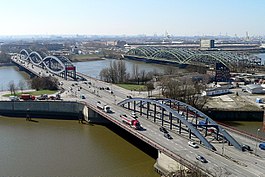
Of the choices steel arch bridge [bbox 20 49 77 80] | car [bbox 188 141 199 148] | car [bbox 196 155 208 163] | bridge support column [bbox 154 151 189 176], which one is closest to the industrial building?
steel arch bridge [bbox 20 49 77 80]

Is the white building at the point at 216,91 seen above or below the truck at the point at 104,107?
above

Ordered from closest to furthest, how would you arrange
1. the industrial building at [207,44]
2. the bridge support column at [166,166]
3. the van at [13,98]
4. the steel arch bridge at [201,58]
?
the bridge support column at [166,166] → the van at [13,98] → the steel arch bridge at [201,58] → the industrial building at [207,44]

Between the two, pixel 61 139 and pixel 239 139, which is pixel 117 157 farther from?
pixel 239 139

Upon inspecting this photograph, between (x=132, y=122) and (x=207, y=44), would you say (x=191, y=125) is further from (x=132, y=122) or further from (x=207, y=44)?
(x=207, y=44)

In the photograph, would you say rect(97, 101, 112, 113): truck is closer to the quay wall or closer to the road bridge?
the road bridge

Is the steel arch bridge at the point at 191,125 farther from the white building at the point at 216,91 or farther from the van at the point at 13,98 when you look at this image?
the van at the point at 13,98

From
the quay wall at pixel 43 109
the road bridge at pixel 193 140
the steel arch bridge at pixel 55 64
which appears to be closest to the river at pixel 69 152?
the road bridge at pixel 193 140

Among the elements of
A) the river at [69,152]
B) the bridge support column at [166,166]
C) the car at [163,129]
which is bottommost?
A: the river at [69,152]

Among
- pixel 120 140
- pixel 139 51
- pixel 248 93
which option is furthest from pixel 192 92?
pixel 139 51
